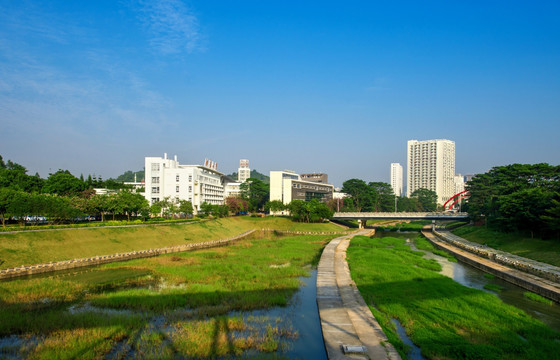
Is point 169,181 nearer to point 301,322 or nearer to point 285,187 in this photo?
point 285,187

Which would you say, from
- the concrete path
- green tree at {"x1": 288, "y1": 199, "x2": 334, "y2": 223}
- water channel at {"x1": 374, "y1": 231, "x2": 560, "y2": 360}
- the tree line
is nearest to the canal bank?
water channel at {"x1": 374, "y1": 231, "x2": 560, "y2": 360}

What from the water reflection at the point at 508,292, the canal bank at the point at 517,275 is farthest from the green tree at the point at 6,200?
the canal bank at the point at 517,275

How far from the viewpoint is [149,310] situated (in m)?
18.4

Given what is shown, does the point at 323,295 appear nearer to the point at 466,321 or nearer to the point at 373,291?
the point at 373,291

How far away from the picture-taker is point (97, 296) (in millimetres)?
20609

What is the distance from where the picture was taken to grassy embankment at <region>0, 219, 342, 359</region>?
13.8m

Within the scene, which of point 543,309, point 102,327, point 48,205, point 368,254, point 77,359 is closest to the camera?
point 77,359

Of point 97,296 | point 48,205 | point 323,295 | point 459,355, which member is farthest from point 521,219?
point 48,205

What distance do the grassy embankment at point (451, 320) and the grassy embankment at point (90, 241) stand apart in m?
26.5

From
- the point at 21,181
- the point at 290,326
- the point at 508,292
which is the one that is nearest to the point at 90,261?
the point at 290,326

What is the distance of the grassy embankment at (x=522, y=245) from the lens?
3319 centimetres

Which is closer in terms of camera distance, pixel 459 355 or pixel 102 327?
pixel 459 355

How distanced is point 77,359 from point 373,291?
16976 millimetres

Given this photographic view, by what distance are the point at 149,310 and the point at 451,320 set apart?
15.8m
